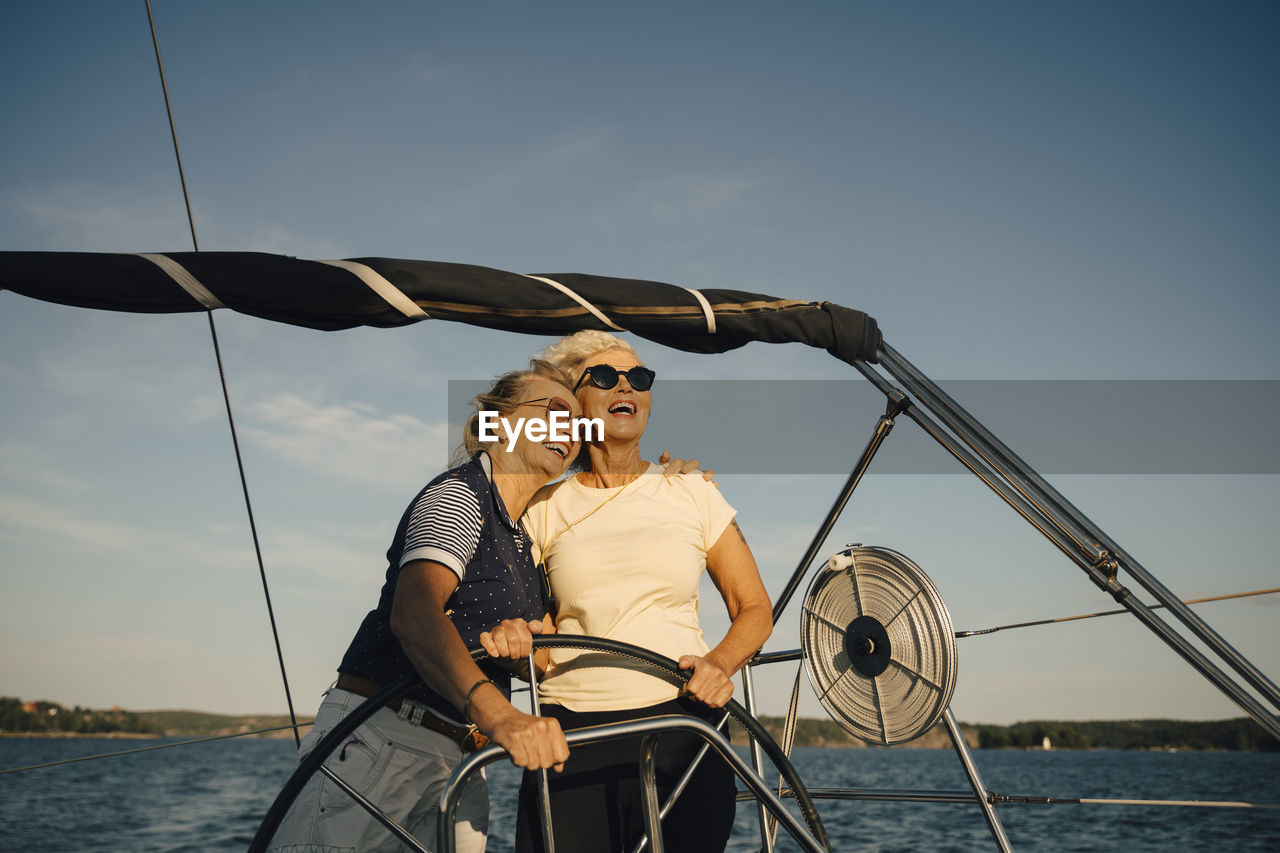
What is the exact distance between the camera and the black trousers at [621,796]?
2041 millimetres

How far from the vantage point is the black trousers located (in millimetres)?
2041

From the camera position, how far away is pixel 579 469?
2.56m

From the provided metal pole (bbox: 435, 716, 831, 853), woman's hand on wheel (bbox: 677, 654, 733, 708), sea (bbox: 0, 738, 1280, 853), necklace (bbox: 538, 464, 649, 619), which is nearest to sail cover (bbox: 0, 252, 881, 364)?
necklace (bbox: 538, 464, 649, 619)

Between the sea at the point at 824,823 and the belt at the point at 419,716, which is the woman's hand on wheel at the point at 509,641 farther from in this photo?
the sea at the point at 824,823

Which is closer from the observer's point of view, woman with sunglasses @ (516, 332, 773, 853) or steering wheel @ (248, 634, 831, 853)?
steering wheel @ (248, 634, 831, 853)

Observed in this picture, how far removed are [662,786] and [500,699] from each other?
2.54 feet

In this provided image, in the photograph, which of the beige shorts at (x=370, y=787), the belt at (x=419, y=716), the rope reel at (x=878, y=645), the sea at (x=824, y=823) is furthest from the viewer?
the sea at (x=824, y=823)

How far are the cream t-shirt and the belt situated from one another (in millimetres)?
209

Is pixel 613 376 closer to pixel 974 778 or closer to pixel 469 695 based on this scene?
pixel 469 695

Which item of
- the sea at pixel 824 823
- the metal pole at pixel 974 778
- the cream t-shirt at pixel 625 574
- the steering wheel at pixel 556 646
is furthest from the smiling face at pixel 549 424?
the sea at pixel 824 823

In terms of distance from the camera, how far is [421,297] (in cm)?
188

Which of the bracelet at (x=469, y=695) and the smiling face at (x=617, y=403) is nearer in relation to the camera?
the bracelet at (x=469, y=695)

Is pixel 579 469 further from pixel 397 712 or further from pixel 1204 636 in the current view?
pixel 1204 636

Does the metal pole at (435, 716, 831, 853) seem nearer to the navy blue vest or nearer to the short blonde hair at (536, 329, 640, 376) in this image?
the navy blue vest
